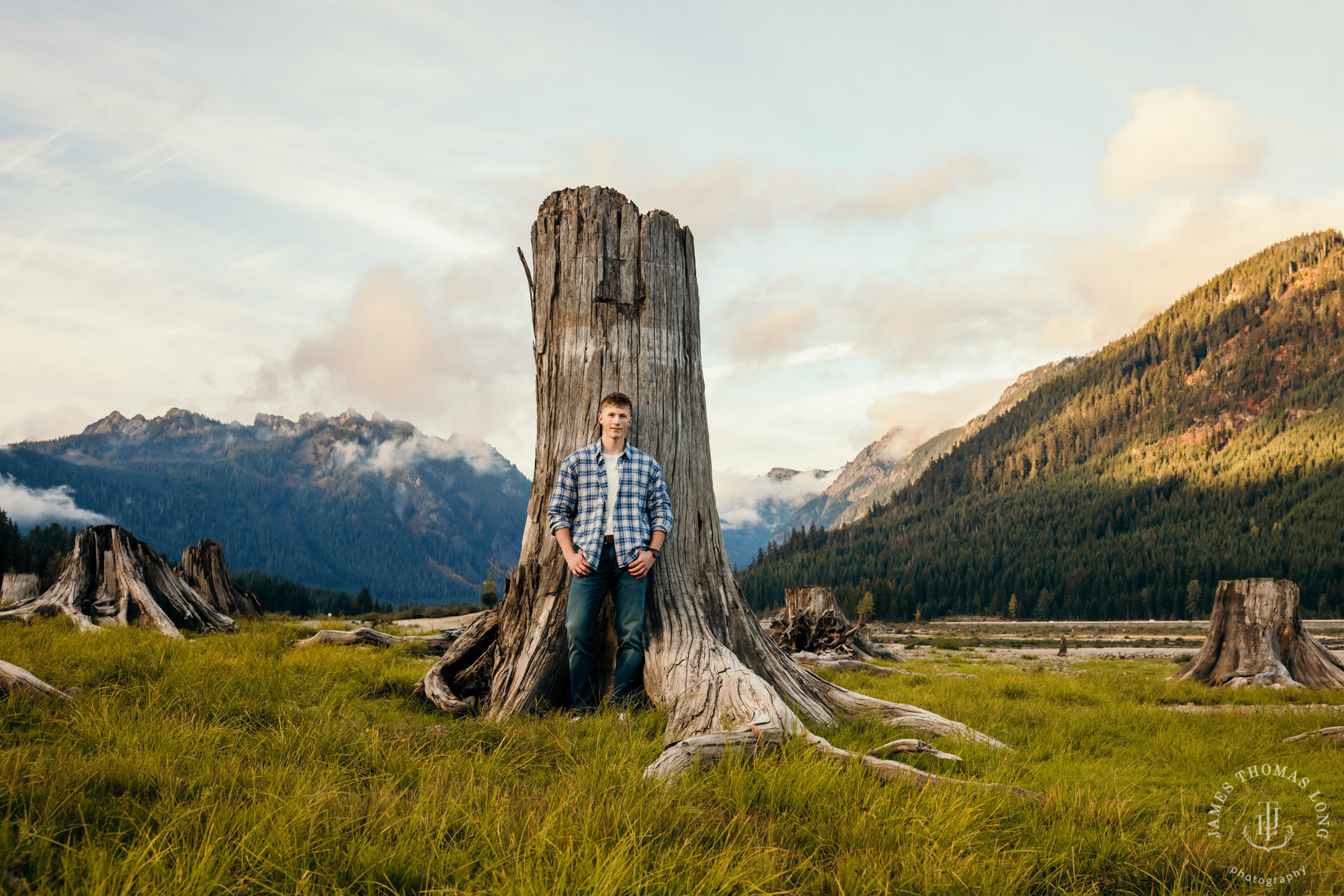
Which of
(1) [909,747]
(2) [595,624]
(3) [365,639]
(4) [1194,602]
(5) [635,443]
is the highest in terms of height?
(5) [635,443]

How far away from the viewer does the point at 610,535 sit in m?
6.00

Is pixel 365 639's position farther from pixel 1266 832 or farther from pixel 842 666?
pixel 1266 832

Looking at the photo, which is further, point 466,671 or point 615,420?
point 466,671

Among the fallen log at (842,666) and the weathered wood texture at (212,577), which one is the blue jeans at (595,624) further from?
the weathered wood texture at (212,577)

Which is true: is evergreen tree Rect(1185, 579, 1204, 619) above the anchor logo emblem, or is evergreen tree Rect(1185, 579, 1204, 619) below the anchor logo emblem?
below

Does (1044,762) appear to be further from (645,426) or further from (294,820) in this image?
(294,820)

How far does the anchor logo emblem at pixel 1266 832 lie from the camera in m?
3.40

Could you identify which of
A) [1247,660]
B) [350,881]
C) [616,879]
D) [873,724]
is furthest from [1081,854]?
[1247,660]

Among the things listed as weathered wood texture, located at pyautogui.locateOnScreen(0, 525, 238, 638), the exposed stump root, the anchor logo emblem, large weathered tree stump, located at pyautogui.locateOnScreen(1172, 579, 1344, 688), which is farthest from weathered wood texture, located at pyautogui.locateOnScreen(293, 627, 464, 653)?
large weathered tree stump, located at pyautogui.locateOnScreen(1172, 579, 1344, 688)

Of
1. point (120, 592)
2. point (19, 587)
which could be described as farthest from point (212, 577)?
point (120, 592)

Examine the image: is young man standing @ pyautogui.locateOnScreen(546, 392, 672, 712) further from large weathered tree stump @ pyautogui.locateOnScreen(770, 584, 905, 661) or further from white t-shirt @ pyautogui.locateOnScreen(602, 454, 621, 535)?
large weathered tree stump @ pyautogui.locateOnScreen(770, 584, 905, 661)

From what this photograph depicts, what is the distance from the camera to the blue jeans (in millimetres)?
5879

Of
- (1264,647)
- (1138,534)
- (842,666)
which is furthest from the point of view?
(1138,534)

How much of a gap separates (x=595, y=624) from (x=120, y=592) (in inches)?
407
